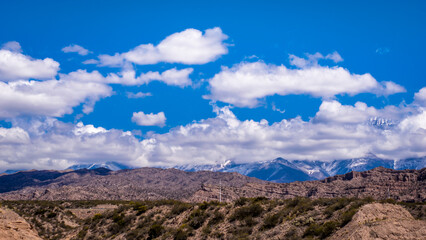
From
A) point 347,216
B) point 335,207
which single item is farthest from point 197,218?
point 347,216

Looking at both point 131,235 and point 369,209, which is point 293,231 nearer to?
point 369,209

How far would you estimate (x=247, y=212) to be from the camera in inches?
1273

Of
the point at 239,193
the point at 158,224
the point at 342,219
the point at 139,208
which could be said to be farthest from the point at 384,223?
the point at 239,193

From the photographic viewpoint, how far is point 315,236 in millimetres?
22844

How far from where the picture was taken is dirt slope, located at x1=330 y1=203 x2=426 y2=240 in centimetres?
1966

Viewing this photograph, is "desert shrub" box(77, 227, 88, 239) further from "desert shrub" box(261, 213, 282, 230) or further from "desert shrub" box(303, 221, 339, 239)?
"desert shrub" box(303, 221, 339, 239)

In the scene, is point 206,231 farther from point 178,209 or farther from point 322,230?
point 322,230

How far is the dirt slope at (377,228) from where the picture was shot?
1966 cm

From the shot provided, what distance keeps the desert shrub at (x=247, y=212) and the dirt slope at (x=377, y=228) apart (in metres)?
10.0

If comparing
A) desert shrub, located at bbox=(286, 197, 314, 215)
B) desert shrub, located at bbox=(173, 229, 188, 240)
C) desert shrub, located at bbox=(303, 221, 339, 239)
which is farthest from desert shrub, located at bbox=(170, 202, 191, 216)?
desert shrub, located at bbox=(303, 221, 339, 239)

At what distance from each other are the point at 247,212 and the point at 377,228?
45.3 ft

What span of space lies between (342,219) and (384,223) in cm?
315

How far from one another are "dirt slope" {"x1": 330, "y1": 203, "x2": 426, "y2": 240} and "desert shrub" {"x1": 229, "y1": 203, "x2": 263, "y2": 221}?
10008mm

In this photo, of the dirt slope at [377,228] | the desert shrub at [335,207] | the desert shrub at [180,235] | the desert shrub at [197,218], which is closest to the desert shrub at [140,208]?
the desert shrub at [197,218]
